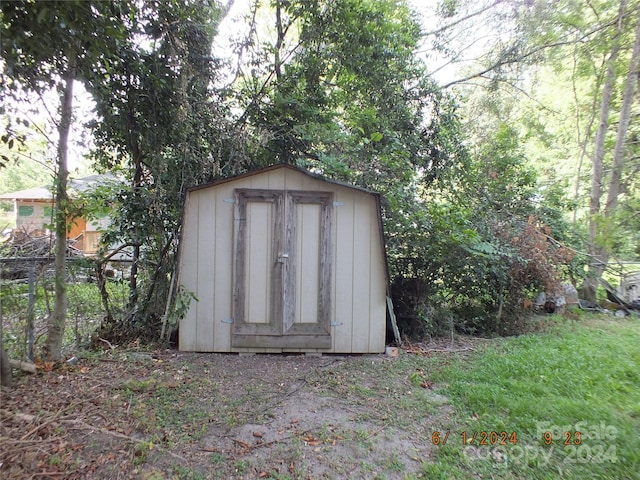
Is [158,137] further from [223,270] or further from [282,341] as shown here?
[282,341]

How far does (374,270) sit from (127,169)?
3.66 m

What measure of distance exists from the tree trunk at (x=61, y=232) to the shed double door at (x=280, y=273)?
1675 millimetres

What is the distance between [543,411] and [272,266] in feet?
9.49

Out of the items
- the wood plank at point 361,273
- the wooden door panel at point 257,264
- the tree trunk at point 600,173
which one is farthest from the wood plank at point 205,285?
the tree trunk at point 600,173

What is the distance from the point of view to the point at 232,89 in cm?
563

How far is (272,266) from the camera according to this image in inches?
171

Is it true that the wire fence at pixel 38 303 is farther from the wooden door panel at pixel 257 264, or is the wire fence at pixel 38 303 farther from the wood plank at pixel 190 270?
the wooden door panel at pixel 257 264

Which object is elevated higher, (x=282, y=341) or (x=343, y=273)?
(x=343, y=273)

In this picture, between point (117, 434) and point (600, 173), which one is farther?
point (600, 173)

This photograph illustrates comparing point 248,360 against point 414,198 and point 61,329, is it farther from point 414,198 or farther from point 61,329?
point 414,198

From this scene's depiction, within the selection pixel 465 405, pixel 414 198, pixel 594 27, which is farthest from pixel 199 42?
pixel 594 27

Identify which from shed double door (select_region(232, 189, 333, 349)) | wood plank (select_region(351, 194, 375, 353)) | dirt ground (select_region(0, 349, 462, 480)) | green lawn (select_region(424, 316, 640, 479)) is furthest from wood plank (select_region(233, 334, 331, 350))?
green lawn (select_region(424, 316, 640, 479))

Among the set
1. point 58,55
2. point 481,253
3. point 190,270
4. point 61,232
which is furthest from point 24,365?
point 481,253

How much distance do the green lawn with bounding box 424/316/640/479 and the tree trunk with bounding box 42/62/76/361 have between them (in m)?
3.60
